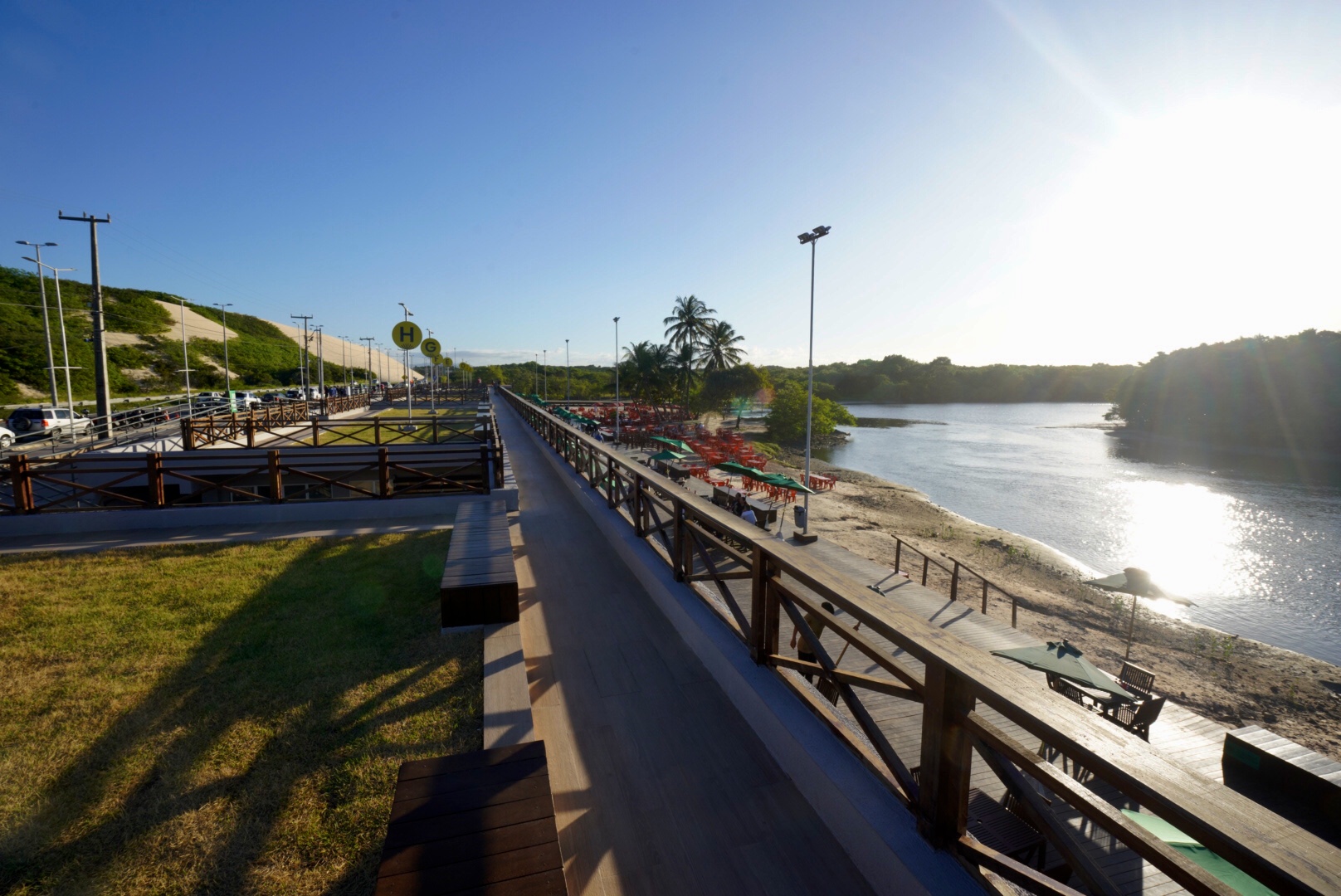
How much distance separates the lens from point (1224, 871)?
10.5 ft

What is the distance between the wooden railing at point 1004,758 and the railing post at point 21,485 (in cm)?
1044

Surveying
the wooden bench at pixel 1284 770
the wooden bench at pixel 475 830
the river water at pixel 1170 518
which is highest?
the wooden bench at pixel 475 830

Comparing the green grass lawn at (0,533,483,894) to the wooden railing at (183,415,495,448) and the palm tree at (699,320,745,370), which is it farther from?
the palm tree at (699,320,745,370)

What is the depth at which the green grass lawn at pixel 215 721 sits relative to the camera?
276 centimetres

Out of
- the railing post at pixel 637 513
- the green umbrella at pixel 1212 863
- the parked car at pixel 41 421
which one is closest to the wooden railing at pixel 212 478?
the railing post at pixel 637 513

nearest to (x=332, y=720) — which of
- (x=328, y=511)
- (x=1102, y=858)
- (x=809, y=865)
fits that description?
(x=809, y=865)

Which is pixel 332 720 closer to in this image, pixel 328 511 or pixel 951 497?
pixel 328 511

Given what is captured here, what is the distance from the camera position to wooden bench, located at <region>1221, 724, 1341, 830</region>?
548 centimetres

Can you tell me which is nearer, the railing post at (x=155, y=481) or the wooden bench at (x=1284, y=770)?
the wooden bench at (x=1284, y=770)

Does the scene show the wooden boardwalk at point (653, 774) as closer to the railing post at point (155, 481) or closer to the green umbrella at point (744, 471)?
the railing post at point (155, 481)

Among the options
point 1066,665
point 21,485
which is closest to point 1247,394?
point 1066,665

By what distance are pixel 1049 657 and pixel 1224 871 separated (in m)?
3.99

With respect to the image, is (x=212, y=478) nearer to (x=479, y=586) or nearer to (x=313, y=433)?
(x=313, y=433)

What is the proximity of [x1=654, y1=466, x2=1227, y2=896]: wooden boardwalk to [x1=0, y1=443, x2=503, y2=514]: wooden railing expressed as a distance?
5.35m
